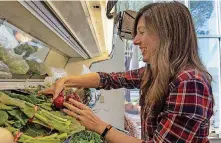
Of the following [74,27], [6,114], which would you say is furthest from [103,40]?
[6,114]

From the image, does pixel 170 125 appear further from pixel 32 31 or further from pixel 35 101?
pixel 32 31

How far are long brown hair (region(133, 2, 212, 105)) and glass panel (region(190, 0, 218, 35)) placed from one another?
4904 millimetres

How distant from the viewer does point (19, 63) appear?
1.46 meters

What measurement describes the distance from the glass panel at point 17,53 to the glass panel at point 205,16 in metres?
4.50

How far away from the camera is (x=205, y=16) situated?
600 centimetres

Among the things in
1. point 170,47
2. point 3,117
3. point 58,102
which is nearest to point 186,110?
point 170,47

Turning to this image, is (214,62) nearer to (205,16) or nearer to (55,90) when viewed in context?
(205,16)

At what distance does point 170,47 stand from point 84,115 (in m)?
0.42

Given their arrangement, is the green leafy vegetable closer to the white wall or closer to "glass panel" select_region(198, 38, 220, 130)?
the white wall

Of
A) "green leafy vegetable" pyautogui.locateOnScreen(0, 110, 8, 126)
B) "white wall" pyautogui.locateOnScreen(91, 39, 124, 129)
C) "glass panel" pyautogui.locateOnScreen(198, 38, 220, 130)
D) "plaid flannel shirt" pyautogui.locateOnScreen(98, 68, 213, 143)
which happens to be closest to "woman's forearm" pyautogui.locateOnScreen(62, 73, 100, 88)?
"plaid flannel shirt" pyautogui.locateOnScreen(98, 68, 213, 143)

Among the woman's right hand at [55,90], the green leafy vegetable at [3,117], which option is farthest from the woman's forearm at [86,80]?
the green leafy vegetable at [3,117]

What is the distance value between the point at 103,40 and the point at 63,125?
165 cm

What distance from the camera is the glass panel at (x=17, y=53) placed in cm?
140

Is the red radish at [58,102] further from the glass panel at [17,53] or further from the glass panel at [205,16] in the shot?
the glass panel at [205,16]
